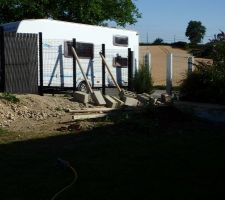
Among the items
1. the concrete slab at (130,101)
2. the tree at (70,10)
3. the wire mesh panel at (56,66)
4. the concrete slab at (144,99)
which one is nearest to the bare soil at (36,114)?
the concrete slab at (130,101)

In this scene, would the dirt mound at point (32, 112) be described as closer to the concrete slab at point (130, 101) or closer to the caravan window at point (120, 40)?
the concrete slab at point (130, 101)

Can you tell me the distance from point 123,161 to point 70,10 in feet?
81.0

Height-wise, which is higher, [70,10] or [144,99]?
[70,10]

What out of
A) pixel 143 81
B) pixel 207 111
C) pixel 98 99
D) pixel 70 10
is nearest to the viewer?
pixel 207 111

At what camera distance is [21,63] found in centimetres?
1841

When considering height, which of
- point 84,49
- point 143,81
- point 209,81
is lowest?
point 143,81

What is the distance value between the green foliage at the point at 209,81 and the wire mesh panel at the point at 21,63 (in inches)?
198

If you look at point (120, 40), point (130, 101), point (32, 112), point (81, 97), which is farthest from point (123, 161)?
point (120, 40)

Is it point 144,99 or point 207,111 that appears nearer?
point 207,111

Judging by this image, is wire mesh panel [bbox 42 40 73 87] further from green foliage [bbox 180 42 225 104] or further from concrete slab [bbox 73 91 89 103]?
green foliage [bbox 180 42 225 104]

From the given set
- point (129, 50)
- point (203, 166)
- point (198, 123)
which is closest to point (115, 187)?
point (203, 166)

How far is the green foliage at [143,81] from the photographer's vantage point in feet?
73.3

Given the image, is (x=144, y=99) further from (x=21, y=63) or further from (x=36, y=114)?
(x=21, y=63)

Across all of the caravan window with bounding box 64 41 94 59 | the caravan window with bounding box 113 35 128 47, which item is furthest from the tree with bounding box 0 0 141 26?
the caravan window with bounding box 64 41 94 59
